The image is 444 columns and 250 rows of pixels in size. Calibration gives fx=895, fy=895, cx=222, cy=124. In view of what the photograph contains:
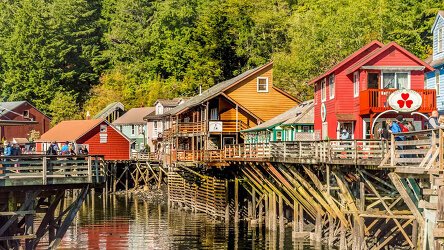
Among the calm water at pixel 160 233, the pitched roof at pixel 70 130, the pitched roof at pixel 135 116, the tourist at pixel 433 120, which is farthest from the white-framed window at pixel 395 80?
the pitched roof at pixel 135 116

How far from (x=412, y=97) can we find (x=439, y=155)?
1716 cm

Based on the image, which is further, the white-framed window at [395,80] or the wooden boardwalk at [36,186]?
the white-framed window at [395,80]

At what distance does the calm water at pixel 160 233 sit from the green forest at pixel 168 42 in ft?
73.2

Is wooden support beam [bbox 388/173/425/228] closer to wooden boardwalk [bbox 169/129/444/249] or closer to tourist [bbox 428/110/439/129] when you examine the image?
wooden boardwalk [bbox 169/129/444/249]

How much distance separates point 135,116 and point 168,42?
683 inches

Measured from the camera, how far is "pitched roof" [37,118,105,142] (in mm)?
88688

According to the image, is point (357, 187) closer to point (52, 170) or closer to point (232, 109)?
point (52, 170)

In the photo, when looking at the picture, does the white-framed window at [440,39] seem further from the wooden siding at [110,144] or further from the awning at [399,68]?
the wooden siding at [110,144]

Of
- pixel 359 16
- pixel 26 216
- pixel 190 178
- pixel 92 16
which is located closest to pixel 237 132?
pixel 190 178

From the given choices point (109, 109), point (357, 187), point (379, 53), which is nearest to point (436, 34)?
point (379, 53)

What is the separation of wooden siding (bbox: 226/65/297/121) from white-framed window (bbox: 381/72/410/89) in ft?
70.9

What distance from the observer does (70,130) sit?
3615 inches

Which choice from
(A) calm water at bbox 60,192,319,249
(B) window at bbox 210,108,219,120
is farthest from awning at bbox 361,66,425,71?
(B) window at bbox 210,108,219,120

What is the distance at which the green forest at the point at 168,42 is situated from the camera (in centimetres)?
7662
